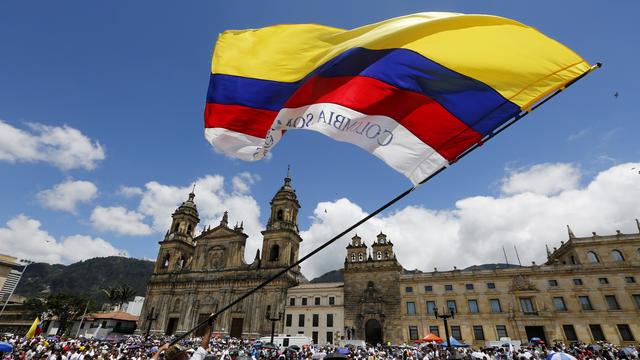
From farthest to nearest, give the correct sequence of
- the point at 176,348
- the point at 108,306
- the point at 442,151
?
the point at 108,306, the point at 442,151, the point at 176,348

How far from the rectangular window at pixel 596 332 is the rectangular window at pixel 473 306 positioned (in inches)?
381

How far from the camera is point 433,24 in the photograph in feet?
14.1

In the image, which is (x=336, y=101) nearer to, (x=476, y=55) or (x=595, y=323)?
(x=476, y=55)

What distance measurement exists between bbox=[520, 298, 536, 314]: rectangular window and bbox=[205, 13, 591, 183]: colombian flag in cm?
3625

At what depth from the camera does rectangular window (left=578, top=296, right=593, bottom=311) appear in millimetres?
30702

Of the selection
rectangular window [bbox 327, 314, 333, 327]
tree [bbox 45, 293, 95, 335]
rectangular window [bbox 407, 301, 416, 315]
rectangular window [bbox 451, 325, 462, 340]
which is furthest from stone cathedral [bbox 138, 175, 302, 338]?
rectangular window [bbox 451, 325, 462, 340]

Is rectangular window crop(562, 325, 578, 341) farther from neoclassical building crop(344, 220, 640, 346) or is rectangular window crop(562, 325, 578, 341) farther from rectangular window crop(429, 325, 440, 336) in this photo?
rectangular window crop(429, 325, 440, 336)

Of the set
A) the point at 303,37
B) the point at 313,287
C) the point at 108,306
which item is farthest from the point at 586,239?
the point at 108,306

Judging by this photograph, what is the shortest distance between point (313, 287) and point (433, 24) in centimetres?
3845

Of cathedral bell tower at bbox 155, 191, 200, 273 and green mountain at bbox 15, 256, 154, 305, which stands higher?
green mountain at bbox 15, 256, 154, 305

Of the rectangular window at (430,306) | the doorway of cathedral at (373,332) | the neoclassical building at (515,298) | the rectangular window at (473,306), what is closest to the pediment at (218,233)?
the neoclassical building at (515,298)

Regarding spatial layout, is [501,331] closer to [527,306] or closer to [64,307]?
[527,306]

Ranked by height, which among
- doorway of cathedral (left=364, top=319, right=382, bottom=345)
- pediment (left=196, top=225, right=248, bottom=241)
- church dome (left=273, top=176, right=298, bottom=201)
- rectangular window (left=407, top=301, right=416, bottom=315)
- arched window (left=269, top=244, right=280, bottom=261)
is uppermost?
church dome (left=273, top=176, right=298, bottom=201)

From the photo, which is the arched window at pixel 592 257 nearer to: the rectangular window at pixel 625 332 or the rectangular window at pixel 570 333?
the rectangular window at pixel 625 332
